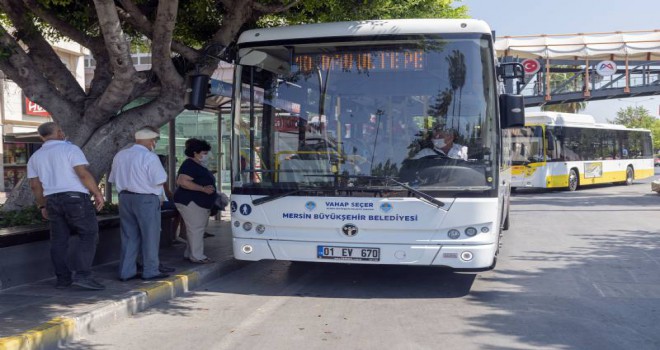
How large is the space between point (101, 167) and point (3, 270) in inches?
86.5

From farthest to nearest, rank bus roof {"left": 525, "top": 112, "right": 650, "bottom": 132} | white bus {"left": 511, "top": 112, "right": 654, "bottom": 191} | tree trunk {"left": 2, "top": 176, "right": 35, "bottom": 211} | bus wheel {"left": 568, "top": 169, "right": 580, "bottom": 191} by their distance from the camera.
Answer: bus wheel {"left": 568, "top": 169, "right": 580, "bottom": 191}, bus roof {"left": 525, "top": 112, "right": 650, "bottom": 132}, white bus {"left": 511, "top": 112, "right": 654, "bottom": 191}, tree trunk {"left": 2, "top": 176, "right": 35, "bottom": 211}

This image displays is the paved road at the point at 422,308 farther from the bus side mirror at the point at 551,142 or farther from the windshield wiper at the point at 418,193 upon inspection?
the bus side mirror at the point at 551,142

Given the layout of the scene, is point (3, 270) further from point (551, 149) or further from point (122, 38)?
point (551, 149)

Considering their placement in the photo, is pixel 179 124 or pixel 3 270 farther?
pixel 179 124

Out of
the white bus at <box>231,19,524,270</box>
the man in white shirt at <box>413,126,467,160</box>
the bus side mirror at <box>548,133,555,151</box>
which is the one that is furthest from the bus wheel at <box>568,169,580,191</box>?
the man in white shirt at <box>413,126,467,160</box>

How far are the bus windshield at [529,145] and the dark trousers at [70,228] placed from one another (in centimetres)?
1992

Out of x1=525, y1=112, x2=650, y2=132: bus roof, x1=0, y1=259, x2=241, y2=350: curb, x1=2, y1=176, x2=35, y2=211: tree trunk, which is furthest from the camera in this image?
x1=525, y1=112, x2=650, y2=132: bus roof

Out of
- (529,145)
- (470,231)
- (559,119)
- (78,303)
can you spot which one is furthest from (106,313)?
(559,119)

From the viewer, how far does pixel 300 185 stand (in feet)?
23.9

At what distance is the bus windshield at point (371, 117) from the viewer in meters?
7.11

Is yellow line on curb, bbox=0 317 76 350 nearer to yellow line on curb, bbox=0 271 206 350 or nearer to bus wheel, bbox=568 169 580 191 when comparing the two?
yellow line on curb, bbox=0 271 206 350

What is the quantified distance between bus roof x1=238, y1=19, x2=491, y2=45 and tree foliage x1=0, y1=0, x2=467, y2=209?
0.77m

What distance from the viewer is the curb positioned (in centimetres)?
505

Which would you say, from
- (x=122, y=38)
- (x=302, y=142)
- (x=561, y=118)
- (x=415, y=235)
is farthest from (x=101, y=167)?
(x=561, y=118)
